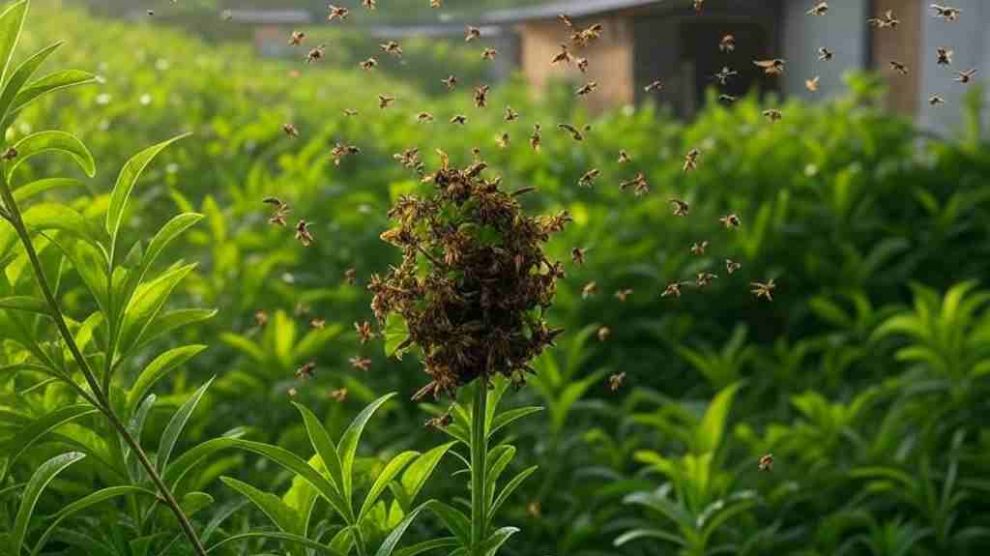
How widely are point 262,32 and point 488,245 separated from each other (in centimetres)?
1201

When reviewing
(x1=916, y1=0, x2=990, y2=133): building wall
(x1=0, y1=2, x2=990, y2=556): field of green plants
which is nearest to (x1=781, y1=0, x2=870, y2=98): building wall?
(x1=916, y1=0, x2=990, y2=133): building wall

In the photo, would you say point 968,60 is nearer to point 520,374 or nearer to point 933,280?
point 933,280

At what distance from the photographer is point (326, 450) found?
108 cm

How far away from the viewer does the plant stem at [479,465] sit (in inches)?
37.7

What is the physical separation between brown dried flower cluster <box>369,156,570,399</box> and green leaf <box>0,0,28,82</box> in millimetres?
303

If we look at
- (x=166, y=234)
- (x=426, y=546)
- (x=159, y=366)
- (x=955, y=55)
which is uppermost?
(x=166, y=234)

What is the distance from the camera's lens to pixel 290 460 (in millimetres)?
1026

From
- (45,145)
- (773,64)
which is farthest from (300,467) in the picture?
(773,64)

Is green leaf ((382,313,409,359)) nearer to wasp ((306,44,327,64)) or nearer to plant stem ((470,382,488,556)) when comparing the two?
plant stem ((470,382,488,556))

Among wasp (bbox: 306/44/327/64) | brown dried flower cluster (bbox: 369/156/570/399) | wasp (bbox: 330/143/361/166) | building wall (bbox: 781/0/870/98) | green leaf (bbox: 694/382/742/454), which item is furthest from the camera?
building wall (bbox: 781/0/870/98)

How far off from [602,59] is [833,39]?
246 centimetres

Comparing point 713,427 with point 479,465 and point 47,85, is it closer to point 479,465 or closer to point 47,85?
point 479,465

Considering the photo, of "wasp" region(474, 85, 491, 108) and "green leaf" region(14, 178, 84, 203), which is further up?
"wasp" region(474, 85, 491, 108)

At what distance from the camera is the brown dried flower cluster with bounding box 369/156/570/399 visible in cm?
92
